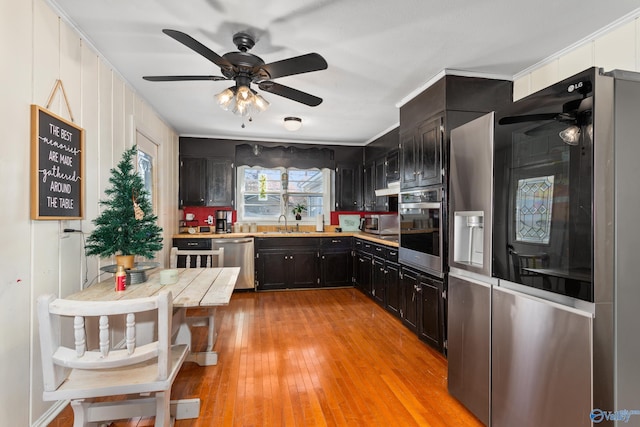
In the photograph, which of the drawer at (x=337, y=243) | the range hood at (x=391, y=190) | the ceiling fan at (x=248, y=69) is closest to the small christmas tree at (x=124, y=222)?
the ceiling fan at (x=248, y=69)

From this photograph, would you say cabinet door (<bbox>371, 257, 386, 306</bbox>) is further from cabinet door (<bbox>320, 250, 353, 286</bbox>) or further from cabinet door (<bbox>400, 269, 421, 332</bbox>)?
cabinet door (<bbox>320, 250, 353, 286</bbox>)

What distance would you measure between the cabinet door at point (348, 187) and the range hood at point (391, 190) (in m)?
0.92

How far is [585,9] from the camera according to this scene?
1.87m

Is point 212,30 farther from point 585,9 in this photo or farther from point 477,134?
point 585,9

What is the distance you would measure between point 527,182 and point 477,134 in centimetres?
47

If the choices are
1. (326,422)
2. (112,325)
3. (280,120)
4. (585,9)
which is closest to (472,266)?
(326,422)

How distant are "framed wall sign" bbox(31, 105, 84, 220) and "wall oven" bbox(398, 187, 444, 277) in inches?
110

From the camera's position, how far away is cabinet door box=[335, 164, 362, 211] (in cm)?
576

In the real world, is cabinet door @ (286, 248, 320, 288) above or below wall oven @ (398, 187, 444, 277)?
below

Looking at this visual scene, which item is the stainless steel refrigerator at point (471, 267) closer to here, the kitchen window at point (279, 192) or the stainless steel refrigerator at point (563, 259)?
the stainless steel refrigerator at point (563, 259)

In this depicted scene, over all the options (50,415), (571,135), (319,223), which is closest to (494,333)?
(571,135)

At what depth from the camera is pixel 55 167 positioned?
1882mm

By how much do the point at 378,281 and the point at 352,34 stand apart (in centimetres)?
305

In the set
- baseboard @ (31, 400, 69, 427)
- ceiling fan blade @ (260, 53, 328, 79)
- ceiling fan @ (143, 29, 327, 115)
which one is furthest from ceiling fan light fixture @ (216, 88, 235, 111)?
baseboard @ (31, 400, 69, 427)
